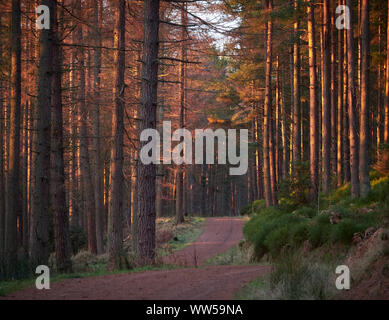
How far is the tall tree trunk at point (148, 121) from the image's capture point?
37.9 ft

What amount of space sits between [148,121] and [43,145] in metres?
2.94

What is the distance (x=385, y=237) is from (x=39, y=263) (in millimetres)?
8351

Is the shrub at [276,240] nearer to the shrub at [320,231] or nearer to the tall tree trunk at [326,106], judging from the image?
the shrub at [320,231]

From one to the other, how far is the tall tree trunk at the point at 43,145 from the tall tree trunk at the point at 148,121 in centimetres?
257

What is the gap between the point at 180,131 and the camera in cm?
3114

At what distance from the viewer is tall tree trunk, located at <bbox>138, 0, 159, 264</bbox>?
37.9ft

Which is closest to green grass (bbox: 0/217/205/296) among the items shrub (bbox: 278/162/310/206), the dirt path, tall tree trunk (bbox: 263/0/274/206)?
the dirt path

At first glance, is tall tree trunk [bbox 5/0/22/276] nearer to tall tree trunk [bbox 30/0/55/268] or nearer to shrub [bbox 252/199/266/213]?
tall tree trunk [bbox 30/0/55/268]

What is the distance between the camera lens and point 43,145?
39.1 feet

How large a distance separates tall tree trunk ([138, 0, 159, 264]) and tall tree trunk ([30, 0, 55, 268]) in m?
2.57

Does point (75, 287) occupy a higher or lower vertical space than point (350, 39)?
lower

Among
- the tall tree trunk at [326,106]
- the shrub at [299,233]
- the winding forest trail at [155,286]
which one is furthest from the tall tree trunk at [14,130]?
the tall tree trunk at [326,106]

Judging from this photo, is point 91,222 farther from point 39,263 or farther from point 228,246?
point 39,263
